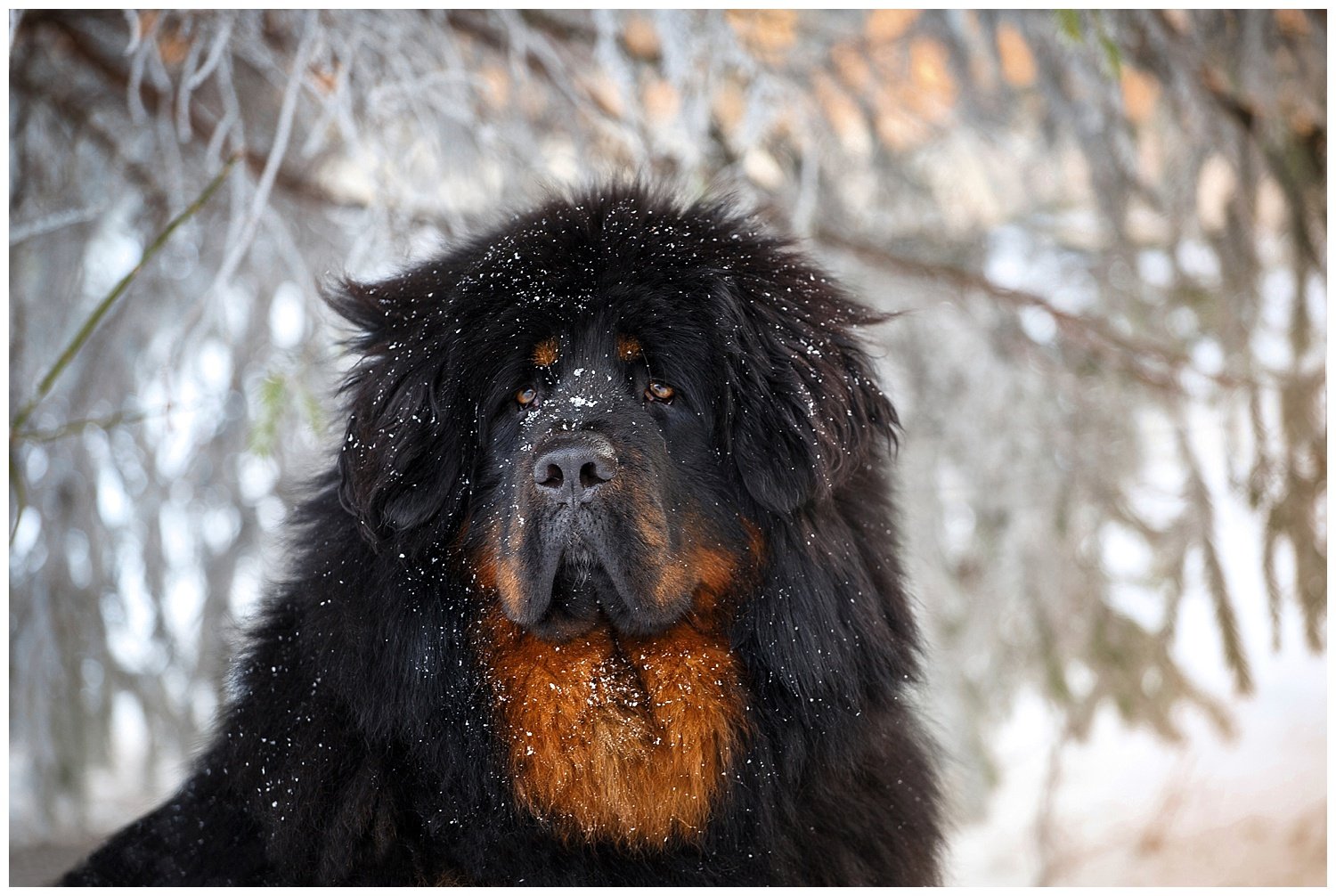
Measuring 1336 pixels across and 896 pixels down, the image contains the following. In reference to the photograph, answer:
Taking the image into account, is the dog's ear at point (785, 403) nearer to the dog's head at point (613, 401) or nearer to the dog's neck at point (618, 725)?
the dog's head at point (613, 401)

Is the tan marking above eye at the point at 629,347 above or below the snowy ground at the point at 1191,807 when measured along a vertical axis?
above

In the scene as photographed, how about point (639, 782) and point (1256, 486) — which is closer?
point (639, 782)

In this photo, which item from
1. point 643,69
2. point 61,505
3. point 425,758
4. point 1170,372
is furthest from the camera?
point 61,505

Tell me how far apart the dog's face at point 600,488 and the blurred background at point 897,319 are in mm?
1056

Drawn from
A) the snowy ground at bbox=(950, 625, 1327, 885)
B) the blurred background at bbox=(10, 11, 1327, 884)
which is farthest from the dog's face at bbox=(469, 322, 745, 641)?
the snowy ground at bbox=(950, 625, 1327, 885)

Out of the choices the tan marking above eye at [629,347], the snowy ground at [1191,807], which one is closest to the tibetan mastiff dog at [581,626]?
the tan marking above eye at [629,347]

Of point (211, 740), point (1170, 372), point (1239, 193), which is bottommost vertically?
point (211, 740)

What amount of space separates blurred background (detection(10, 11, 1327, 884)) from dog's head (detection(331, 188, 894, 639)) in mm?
846

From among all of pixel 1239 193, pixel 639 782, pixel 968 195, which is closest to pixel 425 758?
pixel 639 782

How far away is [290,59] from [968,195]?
339cm

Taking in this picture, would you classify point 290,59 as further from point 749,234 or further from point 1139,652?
point 1139,652

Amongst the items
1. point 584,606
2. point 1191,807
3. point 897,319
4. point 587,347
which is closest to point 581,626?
point 584,606

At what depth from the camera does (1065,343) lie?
524 cm

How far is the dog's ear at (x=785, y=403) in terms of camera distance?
262 centimetres
